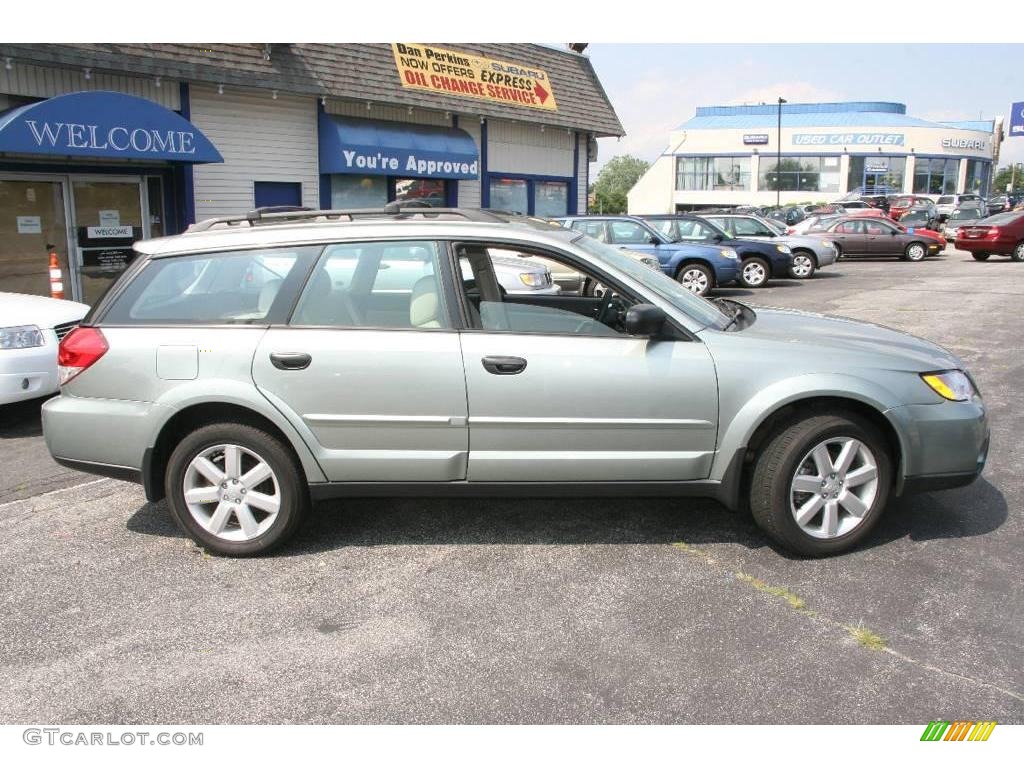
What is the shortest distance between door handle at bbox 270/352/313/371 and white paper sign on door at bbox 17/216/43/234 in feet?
33.1

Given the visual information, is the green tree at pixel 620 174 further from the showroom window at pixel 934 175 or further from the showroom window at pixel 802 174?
the showroom window at pixel 934 175

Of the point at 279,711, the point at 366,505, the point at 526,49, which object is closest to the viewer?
the point at 279,711

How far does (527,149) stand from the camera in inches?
833

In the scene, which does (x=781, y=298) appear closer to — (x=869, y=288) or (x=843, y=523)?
(x=869, y=288)

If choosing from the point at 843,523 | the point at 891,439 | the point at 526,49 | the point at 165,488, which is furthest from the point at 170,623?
the point at 526,49

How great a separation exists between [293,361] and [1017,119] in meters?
59.6

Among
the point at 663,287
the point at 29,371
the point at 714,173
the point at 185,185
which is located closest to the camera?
the point at 663,287

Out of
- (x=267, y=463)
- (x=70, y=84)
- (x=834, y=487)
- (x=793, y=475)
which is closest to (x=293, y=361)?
(x=267, y=463)

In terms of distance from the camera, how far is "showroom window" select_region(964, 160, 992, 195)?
229ft

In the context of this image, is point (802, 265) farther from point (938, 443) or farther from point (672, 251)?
point (938, 443)

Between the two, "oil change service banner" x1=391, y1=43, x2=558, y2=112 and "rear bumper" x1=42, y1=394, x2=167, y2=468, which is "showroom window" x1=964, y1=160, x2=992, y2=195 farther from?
"rear bumper" x1=42, y1=394, x2=167, y2=468

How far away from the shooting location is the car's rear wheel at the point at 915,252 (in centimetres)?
2603

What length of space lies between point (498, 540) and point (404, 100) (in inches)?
551

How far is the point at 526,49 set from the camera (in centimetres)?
2016
